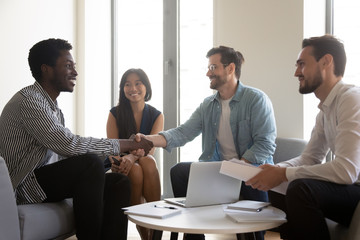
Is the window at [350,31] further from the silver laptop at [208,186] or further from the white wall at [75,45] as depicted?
the white wall at [75,45]

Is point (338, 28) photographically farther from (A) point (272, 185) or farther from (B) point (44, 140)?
(B) point (44, 140)

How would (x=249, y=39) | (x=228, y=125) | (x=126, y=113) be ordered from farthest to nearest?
(x=249, y=39) < (x=126, y=113) < (x=228, y=125)

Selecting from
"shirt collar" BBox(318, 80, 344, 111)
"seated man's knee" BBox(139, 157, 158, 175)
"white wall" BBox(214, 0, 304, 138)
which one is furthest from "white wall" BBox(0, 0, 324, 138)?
"shirt collar" BBox(318, 80, 344, 111)

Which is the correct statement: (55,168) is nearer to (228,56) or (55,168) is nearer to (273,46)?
(228,56)

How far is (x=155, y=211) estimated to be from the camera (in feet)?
6.99

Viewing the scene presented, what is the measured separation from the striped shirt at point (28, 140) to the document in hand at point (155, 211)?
1.59ft

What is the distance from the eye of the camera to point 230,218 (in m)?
2.02

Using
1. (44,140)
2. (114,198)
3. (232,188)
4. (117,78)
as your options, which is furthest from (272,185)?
(117,78)

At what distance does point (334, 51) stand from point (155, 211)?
1.24 meters

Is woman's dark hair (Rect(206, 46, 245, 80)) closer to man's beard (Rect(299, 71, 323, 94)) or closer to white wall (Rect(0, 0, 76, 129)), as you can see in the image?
man's beard (Rect(299, 71, 323, 94))

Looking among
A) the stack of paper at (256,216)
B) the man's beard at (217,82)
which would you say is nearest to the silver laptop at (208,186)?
the stack of paper at (256,216)

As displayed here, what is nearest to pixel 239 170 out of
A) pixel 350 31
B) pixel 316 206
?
pixel 316 206

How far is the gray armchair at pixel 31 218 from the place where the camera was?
1.97 m

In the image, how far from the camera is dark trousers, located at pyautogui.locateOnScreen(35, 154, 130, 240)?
7.41ft
